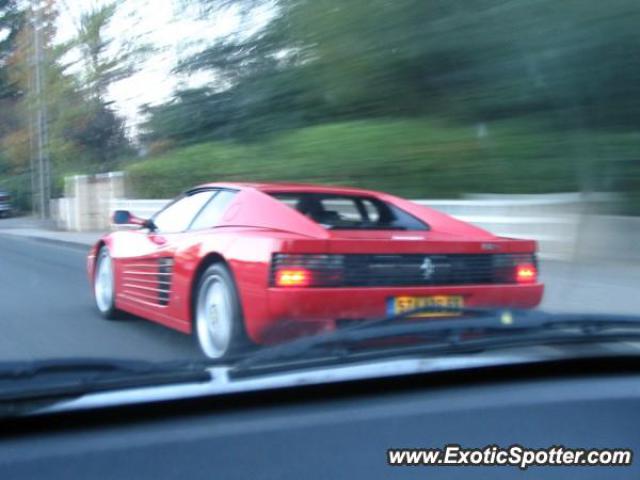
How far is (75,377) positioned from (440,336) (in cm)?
149

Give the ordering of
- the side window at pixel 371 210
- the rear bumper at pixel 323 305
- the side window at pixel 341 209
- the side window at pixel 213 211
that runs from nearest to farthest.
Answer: the rear bumper at pixel 323 305 < the side window at pixel 213 211 < the side window at pixel 341 209 < the side window at pixel 371 210

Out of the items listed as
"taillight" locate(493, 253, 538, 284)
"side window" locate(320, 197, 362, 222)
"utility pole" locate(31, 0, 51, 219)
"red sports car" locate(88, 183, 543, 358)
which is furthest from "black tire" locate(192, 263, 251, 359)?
"utility pole" locate(31, 0, 51, 219)

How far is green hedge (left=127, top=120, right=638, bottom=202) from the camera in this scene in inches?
456

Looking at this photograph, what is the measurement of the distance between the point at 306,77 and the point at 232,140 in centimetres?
267

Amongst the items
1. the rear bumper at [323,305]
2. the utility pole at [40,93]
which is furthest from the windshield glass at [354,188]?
the utility pole at [40,93]

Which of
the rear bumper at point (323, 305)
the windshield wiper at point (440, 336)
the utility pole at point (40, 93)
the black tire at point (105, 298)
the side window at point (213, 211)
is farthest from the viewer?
the utility pole at point (40, 93)

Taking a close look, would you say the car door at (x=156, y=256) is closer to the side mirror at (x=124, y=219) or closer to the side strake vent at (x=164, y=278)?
the side strake vent at (x=164, y=278)

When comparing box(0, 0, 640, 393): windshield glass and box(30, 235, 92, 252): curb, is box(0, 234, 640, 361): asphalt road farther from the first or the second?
box(30, 235, 92, 252): curb

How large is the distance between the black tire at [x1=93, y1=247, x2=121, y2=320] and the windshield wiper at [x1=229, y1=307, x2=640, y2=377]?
448cm

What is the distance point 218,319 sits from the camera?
19.2 feet

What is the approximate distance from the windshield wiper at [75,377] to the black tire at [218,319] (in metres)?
2.12

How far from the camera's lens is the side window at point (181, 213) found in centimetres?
696

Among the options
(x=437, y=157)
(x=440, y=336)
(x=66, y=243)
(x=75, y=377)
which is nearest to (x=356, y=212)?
(x=440, y=336)

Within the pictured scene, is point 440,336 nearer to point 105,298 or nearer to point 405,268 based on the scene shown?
point 405,268
